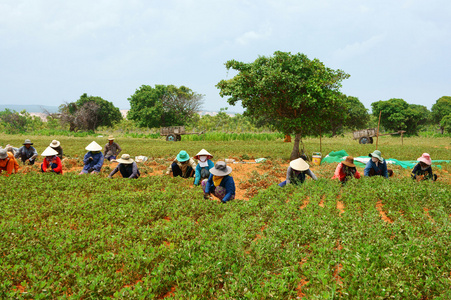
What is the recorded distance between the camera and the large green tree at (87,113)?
5022 centimetres

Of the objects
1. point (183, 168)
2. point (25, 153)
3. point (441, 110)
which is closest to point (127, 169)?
point (183, 168)

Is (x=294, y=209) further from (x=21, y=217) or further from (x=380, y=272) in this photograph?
(x=21, y=217)

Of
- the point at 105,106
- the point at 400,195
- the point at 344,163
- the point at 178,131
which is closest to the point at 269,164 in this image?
the point at 344,163

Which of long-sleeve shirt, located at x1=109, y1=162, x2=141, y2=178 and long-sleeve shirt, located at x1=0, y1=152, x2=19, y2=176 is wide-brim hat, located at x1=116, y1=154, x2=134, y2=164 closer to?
long-sleeve shirt, located at x1=109, y1=162, x2=141, y2=178

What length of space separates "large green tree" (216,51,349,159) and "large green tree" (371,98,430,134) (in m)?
35.5

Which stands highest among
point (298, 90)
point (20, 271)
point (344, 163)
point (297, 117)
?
point (298, 90)

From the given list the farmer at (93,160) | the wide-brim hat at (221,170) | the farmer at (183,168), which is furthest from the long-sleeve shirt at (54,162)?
the wide-brim hat at (221,170)

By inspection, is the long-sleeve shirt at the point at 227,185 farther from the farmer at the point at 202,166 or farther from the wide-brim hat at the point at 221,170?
the farmer at the point at 202,166

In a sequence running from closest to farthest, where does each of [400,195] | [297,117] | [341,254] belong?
[341,254] < [400,195] < [297,117]

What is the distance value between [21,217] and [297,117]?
13.3 metres

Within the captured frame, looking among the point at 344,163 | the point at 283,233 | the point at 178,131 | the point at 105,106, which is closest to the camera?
the point at 283,233

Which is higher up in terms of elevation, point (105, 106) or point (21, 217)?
point (105, 106)

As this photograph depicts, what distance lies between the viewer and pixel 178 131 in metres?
34.2

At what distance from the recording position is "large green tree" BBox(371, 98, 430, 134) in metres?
47.4
